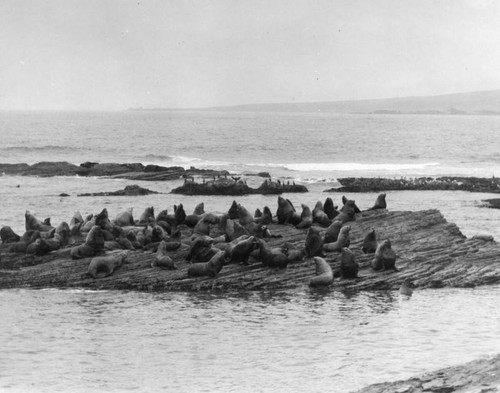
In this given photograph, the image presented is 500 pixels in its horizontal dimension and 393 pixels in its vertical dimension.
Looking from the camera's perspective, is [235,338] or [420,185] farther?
[420,185]

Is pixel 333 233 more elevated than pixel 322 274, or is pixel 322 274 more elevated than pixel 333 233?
pixel 333 233

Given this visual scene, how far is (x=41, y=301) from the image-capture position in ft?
49.5

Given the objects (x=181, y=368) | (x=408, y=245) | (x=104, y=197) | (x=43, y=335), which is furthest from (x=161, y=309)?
(x=104, y=197)

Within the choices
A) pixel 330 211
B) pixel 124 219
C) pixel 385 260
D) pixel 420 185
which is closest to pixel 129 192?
pixel 420 185

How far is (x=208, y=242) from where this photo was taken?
17.4 metres

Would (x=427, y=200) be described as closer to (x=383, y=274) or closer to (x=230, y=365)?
(x=383, y=274)

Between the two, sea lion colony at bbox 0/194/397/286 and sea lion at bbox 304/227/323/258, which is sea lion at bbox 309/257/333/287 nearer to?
sea lion colony at bbox 0/194/397/286

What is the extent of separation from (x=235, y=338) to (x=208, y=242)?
503 cm

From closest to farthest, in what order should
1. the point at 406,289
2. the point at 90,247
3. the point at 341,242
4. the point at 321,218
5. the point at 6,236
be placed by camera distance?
the point at 406,289
the point at 90,247
the point at 341,242
the point at 6,236
the point at 321,218

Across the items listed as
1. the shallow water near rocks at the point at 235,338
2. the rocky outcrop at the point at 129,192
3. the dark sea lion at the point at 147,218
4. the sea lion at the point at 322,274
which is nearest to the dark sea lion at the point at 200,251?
the shallow water near rocks at the point at 235,338

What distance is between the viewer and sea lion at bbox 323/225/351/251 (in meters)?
18.1

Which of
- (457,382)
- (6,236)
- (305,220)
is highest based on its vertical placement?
(305,220)

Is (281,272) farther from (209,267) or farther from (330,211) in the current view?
(330,211)

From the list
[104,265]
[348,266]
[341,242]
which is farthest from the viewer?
Result: [341,242]
